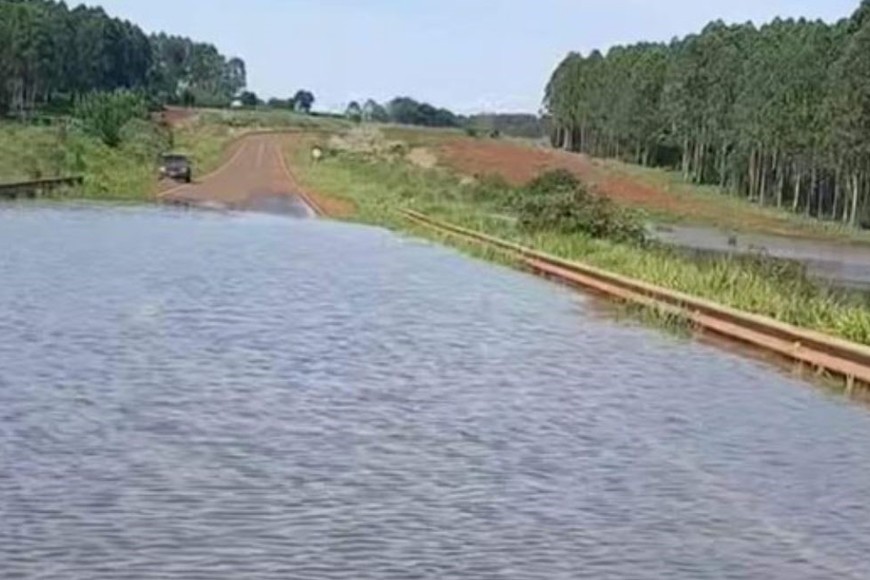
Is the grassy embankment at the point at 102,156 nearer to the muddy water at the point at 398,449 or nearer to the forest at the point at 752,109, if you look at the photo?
the forest at the point at 752,109

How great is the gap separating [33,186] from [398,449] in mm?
50127

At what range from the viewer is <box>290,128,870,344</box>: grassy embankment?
75.5ft

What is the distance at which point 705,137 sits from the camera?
438 ft

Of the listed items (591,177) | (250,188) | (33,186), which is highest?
(33,186)

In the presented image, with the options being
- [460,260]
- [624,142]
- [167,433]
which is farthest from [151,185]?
[624,142]

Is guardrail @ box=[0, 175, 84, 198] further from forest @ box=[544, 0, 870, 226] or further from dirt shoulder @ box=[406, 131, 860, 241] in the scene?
forest @ box=[544, 0, 870, 226]

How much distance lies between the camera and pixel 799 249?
66.7 m

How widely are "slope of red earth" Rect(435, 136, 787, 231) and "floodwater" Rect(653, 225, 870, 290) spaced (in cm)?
710

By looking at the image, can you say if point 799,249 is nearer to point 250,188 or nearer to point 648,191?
point 250,188

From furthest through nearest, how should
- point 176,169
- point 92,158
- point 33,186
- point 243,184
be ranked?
point 92,158 < point 176,169 < point 243,184 < point 33,186

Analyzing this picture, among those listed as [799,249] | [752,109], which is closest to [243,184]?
[799,249]

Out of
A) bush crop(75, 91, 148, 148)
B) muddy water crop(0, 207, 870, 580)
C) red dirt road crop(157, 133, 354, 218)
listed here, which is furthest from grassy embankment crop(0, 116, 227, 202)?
muddy water crop(0, 207, 870, 580)

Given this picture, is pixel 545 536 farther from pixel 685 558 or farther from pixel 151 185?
pixel 151 185

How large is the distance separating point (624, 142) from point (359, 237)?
5003 inches
